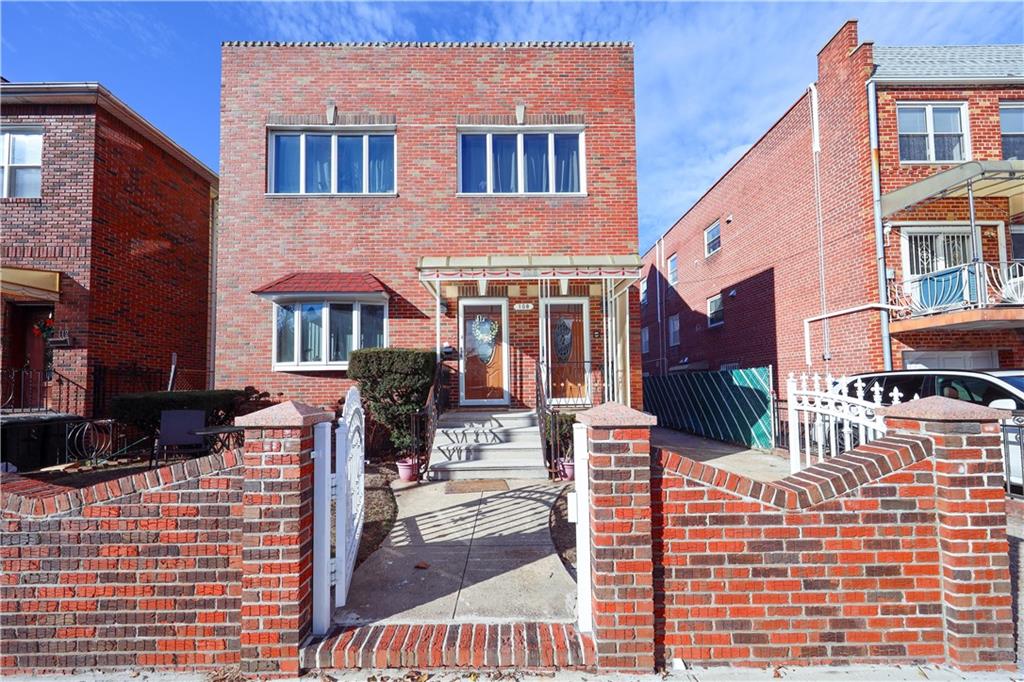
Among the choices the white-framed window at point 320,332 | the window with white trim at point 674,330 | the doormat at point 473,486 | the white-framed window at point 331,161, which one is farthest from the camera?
the window with white trim at point 674,330

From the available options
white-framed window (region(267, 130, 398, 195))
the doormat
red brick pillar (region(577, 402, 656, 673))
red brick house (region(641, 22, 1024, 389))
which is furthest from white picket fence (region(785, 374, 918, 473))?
white-framed window (region(267, 130, 398, 195))

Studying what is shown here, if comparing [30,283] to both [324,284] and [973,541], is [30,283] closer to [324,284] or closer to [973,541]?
[324,284]

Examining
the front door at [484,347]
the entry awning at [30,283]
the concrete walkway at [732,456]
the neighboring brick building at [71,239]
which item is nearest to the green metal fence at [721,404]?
the concrete walkway at [732,456]

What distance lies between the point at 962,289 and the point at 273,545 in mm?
12236

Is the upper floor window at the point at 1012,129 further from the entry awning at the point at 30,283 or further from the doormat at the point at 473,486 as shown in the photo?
the entry awning at the point at 30,283

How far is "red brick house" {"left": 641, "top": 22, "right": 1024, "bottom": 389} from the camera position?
9.80 m

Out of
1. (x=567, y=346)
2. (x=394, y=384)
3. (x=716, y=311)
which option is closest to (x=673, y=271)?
(x=716, y=311)

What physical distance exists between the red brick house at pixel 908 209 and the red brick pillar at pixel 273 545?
455 inches

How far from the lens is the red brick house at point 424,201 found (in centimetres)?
1048

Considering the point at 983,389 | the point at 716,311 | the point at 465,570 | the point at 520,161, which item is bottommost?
the point at 465,570

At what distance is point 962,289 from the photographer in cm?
948

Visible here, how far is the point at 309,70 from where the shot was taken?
10.8m

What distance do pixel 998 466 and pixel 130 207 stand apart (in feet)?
48.8

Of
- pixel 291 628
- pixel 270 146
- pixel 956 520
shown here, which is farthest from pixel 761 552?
pixel 270 146
